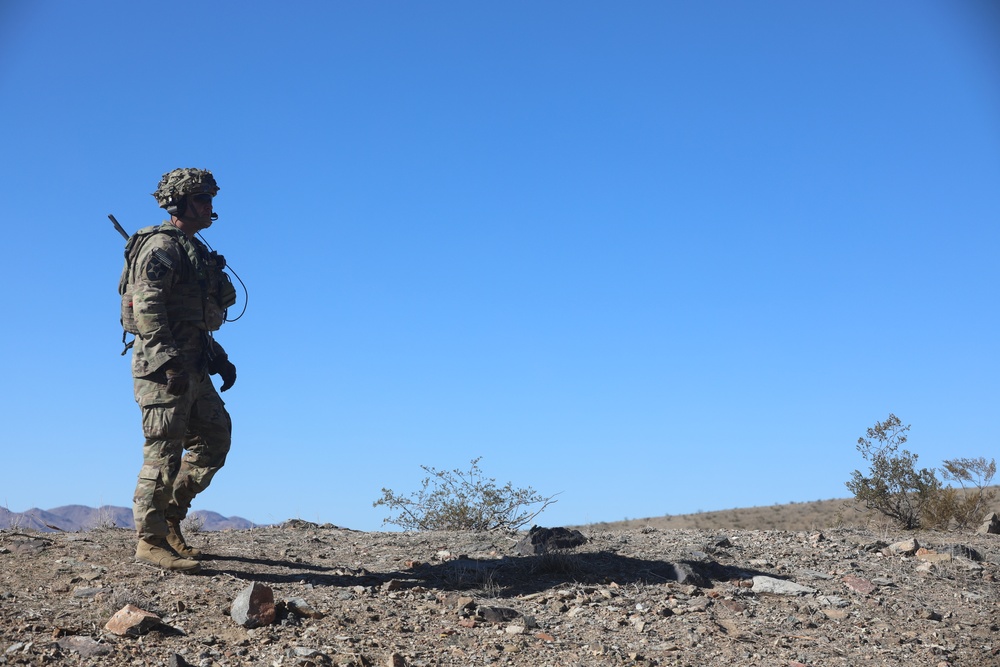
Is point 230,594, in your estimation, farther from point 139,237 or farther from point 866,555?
point 866,555

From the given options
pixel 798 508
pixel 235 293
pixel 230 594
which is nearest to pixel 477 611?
pixel 230 594

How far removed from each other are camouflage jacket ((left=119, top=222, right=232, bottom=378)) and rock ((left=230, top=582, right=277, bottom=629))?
6.06 feet

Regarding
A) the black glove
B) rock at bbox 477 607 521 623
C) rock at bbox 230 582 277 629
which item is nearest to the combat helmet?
the black glove

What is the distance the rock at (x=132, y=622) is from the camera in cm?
557

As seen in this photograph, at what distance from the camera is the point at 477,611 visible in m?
6.41

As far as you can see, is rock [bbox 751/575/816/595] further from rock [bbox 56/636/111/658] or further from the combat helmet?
the combat helmet

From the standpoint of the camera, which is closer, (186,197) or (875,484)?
(186,197)

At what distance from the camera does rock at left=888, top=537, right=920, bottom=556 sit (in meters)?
8.62

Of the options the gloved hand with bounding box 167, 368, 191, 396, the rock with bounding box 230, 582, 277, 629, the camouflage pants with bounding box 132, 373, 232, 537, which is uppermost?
the gloved hand with bounding box 167, 368, 191, 396

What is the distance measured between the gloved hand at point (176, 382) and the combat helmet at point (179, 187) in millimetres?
1316

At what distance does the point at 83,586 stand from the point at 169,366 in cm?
161

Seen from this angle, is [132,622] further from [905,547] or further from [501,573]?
[905,547]

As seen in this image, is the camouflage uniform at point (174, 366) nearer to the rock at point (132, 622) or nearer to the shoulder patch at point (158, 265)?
the shoulder patch at point (158, 265)

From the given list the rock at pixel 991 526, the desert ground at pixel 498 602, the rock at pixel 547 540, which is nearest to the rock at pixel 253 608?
the desert ground at pixel 498 602
